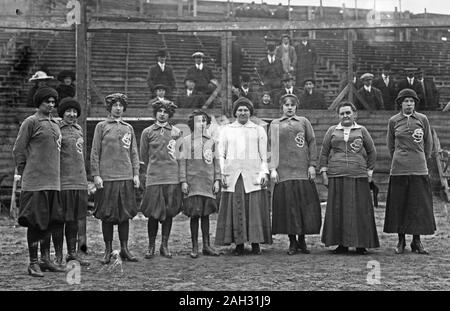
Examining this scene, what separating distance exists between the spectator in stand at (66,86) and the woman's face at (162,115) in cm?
509

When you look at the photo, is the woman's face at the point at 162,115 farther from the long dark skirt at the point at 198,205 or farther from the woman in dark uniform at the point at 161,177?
the long dark skirt at the point at 198,205

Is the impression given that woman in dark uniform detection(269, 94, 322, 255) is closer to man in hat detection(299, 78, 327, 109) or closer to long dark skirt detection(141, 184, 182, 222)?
long dark skirt detection(141, 184, 182, 222)

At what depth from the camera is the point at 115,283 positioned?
19.0 ft

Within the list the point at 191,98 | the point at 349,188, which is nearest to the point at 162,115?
the point at 349,188

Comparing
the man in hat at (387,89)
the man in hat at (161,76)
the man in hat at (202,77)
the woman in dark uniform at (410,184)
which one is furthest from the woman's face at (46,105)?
the man in hat at (387,89)

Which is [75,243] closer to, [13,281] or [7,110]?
[13,281]

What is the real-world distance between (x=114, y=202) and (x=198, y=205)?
3.30ft

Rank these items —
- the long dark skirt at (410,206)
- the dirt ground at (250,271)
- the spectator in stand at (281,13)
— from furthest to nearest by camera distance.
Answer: the spectator in stand at (281,13), the long dark skirt at (410,206), the dirt ground at (250,271)

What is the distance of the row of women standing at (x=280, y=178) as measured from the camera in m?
7.42

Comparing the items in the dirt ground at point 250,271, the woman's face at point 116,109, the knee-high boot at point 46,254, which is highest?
the woman's face at point 116,109

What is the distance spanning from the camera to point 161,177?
24.1 feet

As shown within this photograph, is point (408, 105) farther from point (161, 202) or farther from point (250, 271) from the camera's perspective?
point (161, 202)

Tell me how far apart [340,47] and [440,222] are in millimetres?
12023

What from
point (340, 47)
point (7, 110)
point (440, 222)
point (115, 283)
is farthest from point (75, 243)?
point (340, 47)
